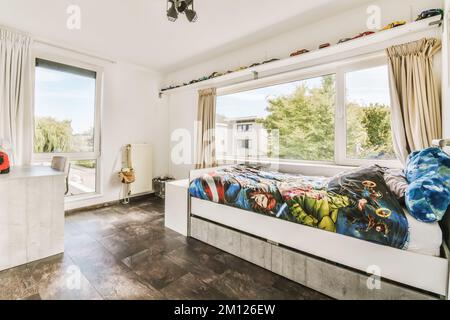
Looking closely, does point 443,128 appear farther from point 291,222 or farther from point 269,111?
point 269,111

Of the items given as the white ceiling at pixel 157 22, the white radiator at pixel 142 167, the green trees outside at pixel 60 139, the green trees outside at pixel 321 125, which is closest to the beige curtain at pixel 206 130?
the white ceiling at pixel 157 22

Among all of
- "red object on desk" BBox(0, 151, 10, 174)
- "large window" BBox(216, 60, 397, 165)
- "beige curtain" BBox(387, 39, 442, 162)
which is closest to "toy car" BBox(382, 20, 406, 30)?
"beige curtain" BBox(387, 39, 442, 162)

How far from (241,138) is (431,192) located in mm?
2711

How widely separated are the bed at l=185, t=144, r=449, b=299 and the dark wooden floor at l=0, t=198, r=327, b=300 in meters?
0.13

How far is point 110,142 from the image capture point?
3.71m

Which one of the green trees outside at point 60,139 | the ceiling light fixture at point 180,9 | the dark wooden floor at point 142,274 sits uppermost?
the ceiling light fixture at point 180,9

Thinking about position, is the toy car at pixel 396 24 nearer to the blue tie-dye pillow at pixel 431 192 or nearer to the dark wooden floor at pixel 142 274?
the blue tie-dye pillow at pixel 431 192

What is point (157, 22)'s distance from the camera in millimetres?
2566

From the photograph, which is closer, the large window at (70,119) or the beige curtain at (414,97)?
the beige curtain at (414,97)

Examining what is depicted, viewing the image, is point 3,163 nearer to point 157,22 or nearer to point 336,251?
point 157,22

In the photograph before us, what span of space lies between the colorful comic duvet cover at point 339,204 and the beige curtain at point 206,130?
5.25 feet

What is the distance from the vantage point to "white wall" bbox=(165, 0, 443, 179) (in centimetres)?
213

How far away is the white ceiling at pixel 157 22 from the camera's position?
224 centimetres
